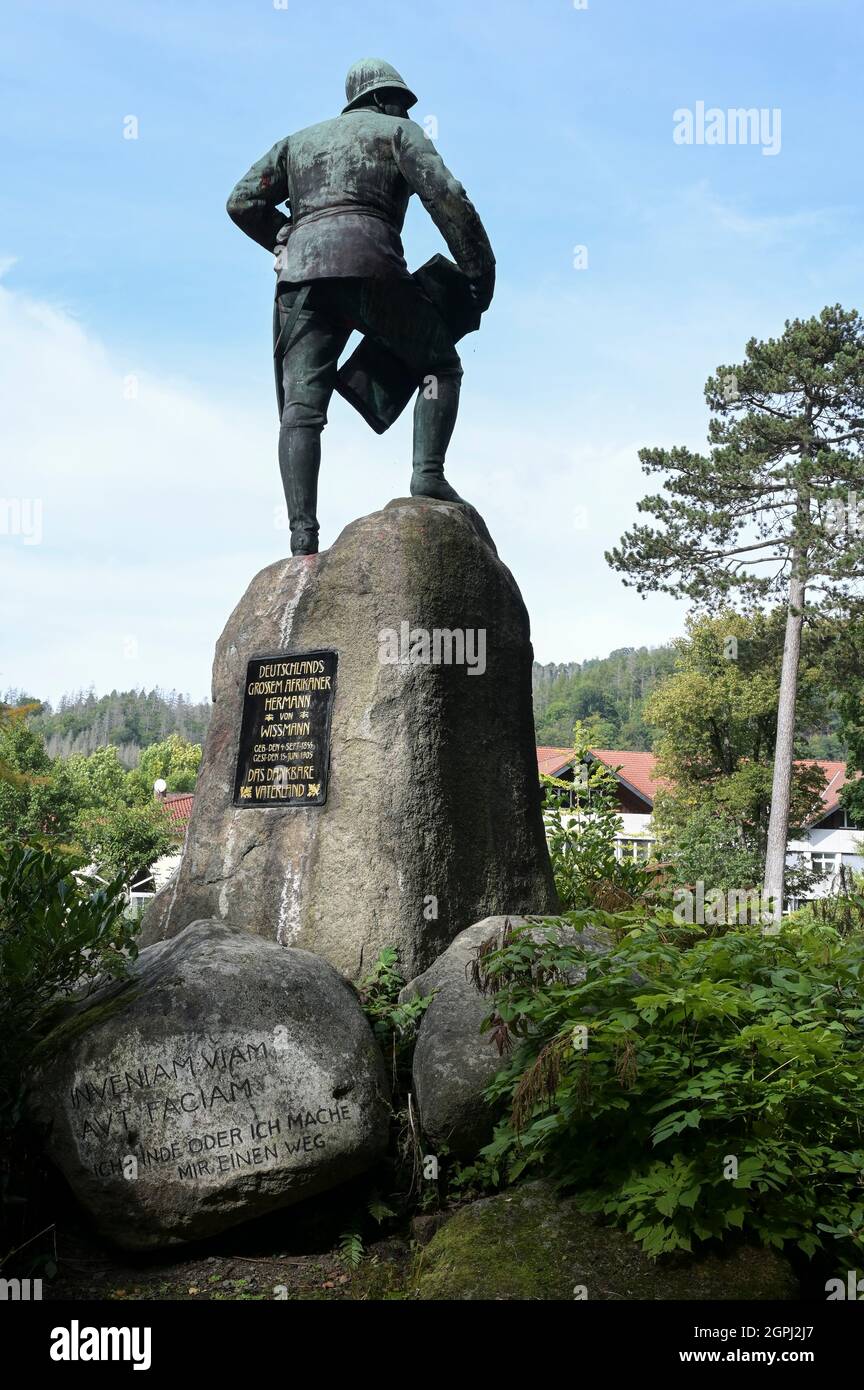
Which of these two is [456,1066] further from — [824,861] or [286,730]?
[824,861]

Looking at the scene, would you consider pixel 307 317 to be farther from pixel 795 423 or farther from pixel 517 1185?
pixel 795 423

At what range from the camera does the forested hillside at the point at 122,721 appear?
388 feet

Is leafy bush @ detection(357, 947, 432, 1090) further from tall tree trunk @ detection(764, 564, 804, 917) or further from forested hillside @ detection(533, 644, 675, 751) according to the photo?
forested hillside @ detection(533, 644, 675, 751)

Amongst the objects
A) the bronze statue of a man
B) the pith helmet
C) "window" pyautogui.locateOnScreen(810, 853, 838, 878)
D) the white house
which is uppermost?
the pith helmet

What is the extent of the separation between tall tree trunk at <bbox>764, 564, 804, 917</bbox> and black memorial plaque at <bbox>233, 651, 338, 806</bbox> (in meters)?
20.9

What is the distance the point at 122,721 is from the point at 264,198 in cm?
12638

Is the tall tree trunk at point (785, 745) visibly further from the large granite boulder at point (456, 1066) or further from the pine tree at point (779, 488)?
the large granite boulder at point (456, 1066)

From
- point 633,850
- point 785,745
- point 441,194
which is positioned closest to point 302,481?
point 441,194

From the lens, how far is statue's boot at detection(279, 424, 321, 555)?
7.10 meters

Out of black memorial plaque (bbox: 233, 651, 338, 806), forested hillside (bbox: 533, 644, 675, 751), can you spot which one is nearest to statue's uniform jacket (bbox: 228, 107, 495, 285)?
black memorial plaque (bbox: 233, 651, 338, 806)

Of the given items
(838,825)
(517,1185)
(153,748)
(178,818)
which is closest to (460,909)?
(517,1185)

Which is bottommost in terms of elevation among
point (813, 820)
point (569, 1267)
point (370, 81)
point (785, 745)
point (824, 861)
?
point (824, 861)

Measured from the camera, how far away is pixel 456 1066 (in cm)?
478

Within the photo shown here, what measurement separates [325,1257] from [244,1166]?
504 millimetres
